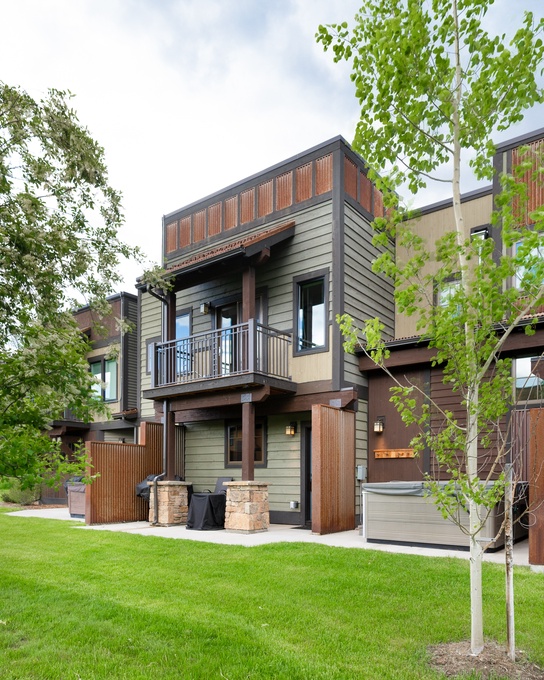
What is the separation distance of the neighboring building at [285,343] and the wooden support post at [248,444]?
19 millimetres

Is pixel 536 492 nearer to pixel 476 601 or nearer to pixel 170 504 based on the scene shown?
pixel 476 601

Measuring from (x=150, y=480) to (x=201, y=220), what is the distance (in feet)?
20.5

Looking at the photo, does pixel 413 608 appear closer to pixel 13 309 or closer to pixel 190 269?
pixel 13 309

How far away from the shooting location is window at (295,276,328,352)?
1123 cm

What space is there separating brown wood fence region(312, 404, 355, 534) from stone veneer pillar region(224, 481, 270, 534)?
1.00 meters

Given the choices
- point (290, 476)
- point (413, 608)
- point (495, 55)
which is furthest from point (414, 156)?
point (290, 476)

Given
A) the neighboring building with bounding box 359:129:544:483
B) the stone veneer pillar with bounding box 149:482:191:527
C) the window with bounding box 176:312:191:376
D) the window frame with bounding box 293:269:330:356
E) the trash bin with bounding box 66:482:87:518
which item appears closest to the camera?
the neighboring building with bounding box 359:129:544:483

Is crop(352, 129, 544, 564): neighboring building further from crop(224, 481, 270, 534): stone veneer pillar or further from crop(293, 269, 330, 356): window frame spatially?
crop(224, 481, 270, 534): stone veneer pillar

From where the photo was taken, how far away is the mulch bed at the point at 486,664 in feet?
11.3

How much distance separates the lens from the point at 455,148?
13.5ft

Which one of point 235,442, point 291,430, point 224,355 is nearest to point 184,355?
point 224,355

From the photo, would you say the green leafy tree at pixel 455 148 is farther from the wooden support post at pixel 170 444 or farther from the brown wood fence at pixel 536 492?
the wooden support post at pixel 170 444

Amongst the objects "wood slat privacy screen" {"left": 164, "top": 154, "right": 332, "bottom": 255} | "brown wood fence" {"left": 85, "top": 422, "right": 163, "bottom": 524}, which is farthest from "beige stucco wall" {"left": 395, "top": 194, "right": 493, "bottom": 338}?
"brown wood fence" {"left": 85, "top": 422, "right": 163, "bottom": 524}

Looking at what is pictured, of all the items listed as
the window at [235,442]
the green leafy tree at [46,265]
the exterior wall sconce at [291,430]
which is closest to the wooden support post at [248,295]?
the exterior wall sconce at [291,430]
